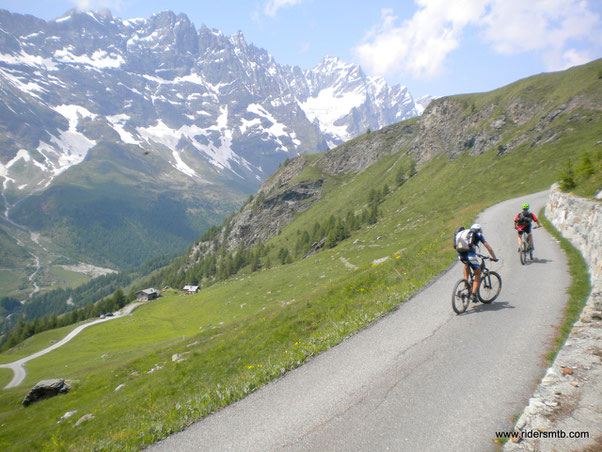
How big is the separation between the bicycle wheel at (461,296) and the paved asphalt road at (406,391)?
425 millimetres

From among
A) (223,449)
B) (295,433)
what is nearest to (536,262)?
(295,433)

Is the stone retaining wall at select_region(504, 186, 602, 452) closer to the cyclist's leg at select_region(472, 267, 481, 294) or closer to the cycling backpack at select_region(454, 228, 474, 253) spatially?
the cyclist's leg at select_region(472, 267, 481, 294)

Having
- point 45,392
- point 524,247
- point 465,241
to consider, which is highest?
point 465,241

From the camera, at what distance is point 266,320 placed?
2289cm

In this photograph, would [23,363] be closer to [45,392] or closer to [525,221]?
[45,392]

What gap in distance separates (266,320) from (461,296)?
14.9 meters

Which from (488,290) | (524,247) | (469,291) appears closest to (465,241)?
(469,291)

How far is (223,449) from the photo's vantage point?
6.48 meters

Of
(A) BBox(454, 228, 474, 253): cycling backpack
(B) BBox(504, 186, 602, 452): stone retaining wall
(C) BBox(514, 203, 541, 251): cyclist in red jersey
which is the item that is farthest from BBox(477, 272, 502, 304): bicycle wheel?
(C) BBox(514, 203, 541, 251): cyclist in red jersey

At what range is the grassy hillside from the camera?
39.8 ft

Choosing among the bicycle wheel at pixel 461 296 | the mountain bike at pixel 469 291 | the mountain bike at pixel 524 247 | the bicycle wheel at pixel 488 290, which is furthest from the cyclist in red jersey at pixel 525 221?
the bicycle wheel at pixel 461 296

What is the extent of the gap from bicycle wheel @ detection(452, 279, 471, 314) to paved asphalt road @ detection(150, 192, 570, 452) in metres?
0.42

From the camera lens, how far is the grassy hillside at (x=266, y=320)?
12.1m

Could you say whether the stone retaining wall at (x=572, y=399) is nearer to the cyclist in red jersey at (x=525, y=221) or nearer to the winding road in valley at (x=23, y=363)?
the cyclist in red jersey at (x=525, y=221)
